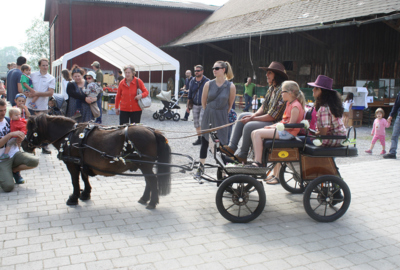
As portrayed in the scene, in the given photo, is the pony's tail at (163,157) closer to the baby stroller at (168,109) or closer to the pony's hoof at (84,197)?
the pony's hoof at (84,197)

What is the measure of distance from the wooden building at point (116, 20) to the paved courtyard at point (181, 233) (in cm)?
2625

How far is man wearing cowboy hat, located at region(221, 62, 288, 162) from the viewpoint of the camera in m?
4.78

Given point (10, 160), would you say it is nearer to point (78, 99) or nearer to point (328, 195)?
point (78, 99)

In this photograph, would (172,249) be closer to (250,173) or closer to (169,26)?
(250,173)

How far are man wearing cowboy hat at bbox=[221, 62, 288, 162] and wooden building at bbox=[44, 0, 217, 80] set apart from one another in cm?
2627

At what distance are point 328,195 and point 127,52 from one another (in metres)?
15.0

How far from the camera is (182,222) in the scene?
4.29 meters

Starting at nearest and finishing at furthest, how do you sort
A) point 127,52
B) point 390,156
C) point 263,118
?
point 263,118
point 390,156
point 127,52

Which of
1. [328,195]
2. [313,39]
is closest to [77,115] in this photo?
[328,195]

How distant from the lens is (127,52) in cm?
1756

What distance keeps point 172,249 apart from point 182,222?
2.34ft

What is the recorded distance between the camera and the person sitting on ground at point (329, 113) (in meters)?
4.49

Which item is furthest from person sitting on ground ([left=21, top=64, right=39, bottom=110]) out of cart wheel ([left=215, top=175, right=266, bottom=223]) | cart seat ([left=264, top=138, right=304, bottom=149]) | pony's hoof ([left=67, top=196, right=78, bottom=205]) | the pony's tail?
cart seat ([left=264, top=138, right=304, bottom=149])

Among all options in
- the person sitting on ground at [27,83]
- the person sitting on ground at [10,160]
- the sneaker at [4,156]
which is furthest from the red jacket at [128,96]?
the sneaker at [4,156]
